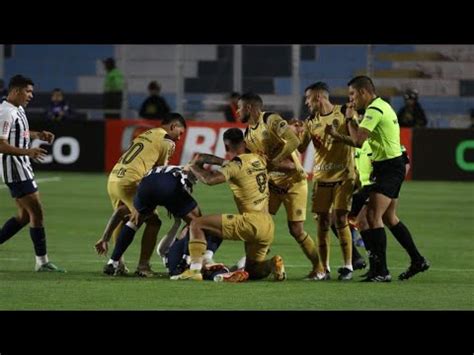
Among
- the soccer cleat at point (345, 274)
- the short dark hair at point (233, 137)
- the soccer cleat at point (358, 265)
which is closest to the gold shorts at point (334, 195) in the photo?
the soccer cleat at point (345, 274)

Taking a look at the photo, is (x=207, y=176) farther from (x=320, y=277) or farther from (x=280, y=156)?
(x=320, y=277)

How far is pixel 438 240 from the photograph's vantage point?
18531mm

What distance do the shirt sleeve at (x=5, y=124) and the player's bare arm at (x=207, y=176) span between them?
2250mm

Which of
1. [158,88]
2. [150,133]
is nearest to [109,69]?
[158,88]

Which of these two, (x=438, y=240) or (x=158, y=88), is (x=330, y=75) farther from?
(x=438, y=240)

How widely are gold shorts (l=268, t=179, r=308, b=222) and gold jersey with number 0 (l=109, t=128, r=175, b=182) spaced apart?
126cm

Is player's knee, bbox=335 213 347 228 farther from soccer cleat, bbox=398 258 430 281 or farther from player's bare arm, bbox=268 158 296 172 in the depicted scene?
soccer cleat, bbox=398 258 430 281

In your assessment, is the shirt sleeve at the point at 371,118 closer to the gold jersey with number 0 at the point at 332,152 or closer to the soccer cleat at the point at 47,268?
the gold jersey with number 0 at the point at 332,152

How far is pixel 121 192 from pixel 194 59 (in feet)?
59.6

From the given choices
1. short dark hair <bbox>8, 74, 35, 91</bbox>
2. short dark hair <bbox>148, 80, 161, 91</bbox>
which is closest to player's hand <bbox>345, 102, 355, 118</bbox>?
short dark hair <bbox>8, 74, 35, 91</bbox>

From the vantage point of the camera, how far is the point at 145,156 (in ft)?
47.8

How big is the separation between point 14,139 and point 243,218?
9.33ft

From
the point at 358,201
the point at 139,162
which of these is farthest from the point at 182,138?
the point at 139,162

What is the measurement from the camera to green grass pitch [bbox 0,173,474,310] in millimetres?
11789
